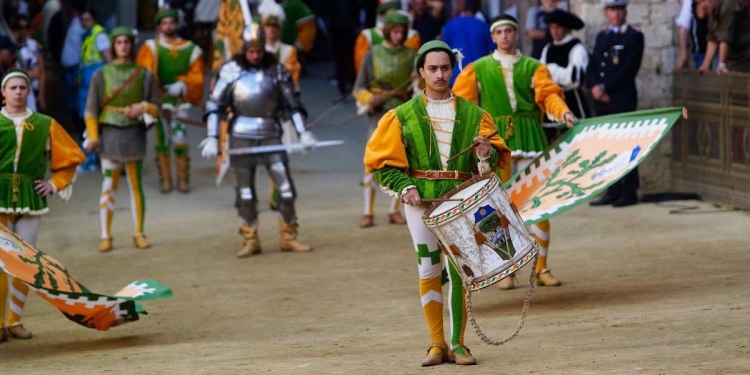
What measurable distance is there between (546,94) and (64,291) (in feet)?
11.2

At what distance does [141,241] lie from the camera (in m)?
12.4

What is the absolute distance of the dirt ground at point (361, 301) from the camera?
7484 mm

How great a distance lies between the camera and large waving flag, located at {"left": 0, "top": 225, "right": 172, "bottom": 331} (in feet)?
27.2

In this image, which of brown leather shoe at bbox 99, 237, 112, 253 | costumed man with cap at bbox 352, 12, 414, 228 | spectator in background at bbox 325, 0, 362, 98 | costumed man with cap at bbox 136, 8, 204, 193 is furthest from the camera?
spectator in background at bbox 325, 0, 362, 98

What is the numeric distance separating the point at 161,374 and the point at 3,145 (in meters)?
2.30

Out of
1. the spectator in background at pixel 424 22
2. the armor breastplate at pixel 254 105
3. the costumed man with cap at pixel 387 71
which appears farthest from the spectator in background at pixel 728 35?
the spectator in background at pixel 424 22

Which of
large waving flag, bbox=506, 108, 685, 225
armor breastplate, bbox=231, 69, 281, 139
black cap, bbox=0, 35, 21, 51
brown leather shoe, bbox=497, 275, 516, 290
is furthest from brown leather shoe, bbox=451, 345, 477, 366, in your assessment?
black cap, bbox=0, 35, 21, 51

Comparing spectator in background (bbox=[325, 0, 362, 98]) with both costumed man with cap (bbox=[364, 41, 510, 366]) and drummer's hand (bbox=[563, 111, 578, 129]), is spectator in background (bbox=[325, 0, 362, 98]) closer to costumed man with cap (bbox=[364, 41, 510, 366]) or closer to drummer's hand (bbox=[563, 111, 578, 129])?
drummer's hand (bbox=[563, 111, 578, 129])

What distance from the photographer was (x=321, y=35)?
26.7 metres

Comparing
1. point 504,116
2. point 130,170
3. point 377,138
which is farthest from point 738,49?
point 377,138

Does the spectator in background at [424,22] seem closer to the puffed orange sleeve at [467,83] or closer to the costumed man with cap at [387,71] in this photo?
the costumed man with cap at [387,71]

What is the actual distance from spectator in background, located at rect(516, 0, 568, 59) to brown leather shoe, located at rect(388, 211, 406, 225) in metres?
2.19

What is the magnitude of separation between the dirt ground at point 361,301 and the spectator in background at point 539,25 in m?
1.93

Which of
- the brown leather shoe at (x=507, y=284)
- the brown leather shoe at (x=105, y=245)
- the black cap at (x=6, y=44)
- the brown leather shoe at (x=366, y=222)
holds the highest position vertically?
the black cap at (x=6, y=44)
